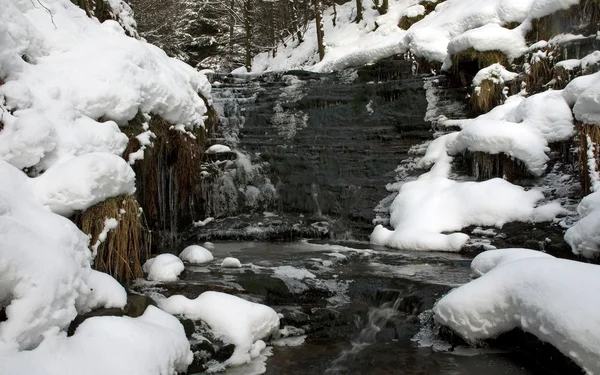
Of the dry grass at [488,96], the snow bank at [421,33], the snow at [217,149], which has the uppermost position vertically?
the snow bank at [421,33]

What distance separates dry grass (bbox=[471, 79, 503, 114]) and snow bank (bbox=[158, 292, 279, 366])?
8.13 metres

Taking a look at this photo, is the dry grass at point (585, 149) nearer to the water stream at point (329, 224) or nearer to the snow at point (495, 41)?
the water stream at point (329, 224)

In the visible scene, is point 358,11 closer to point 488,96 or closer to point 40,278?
point 488,96

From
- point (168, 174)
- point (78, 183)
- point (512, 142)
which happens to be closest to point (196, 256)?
point (168, 174)

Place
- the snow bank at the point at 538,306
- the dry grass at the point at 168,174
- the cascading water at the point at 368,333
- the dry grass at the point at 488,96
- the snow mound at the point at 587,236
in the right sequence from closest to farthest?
the snow bank at the point at 538,306 < the cascading water at the point at 368,333 < the snow mound at the point at 587,236 < the dry grass at the point at 168,174 < the dry grass at the point at 488,96

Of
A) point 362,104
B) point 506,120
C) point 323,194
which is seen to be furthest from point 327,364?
point 362,104

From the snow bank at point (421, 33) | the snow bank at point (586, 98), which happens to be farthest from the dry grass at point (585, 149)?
the snow bank at point (421, 33)

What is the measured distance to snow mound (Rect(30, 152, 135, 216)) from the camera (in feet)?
14.0

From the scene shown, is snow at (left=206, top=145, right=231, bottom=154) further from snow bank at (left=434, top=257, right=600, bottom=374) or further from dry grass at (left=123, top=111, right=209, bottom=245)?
snow bank at (left=434, top=257, right=600, bottom=374)

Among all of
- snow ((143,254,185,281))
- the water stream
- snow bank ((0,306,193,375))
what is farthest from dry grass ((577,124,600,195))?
snow bank ((0,306,193,375))

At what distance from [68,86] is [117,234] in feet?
6.99

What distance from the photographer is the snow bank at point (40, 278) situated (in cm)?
274

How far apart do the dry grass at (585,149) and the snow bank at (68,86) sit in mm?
6269

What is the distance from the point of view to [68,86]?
5.66m
